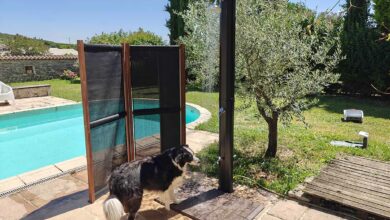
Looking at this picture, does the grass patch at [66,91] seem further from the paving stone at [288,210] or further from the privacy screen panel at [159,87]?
the paving stone at [288,210]

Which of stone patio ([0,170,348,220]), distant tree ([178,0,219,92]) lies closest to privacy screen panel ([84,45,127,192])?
stone patio ([0,170,348,220])

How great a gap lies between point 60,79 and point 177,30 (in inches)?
370

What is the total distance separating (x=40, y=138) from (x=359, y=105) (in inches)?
470

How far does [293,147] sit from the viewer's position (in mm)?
6344

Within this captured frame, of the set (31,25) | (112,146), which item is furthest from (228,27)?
(31,25)

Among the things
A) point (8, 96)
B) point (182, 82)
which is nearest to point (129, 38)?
point (8, 96)

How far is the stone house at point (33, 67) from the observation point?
18.1m

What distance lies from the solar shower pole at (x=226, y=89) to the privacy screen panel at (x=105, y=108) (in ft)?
5.21

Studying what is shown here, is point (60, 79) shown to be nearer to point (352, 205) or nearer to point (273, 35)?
point (273, 35)

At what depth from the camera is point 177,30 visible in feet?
60.1

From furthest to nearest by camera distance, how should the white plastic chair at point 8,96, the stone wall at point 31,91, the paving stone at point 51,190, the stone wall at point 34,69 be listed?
1. the stone wall at point 34,69
2. the stone wall at point 31,91
3. the white plastic chair at point 8,96
4. the paving stone at point 51,190

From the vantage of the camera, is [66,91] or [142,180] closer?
[142,180]

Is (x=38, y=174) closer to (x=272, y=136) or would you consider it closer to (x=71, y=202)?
(x=71, y=202)

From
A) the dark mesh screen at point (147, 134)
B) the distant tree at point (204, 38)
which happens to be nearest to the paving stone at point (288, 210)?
the dark mesh screen at point (147, 134)
